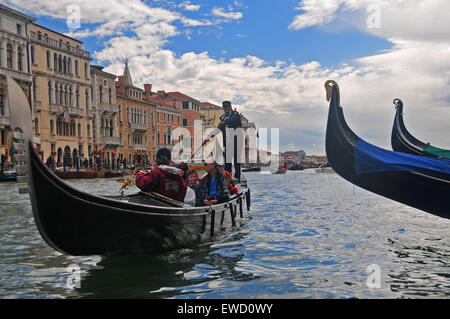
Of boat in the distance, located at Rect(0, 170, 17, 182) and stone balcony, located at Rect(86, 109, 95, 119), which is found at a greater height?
stone balcony, located at Rect(86, 109, 95, 119)

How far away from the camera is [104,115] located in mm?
30594

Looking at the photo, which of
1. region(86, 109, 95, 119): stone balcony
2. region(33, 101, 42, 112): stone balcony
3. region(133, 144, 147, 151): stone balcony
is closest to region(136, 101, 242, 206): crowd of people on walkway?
region(33, 101, 42, 112): stone balcony

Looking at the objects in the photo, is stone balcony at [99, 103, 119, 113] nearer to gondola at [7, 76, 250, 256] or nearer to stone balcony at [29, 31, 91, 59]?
stone balcony at [29, 31, 91, 59]

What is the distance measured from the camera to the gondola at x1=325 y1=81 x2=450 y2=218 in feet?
16.0

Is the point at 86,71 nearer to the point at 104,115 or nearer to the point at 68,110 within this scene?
the point at 104,115

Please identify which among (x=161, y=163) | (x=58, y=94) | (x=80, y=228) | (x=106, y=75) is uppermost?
(x=106, y=75)

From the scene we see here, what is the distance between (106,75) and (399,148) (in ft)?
87.7

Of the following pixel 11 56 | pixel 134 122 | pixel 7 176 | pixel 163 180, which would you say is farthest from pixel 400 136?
pixel 134 122

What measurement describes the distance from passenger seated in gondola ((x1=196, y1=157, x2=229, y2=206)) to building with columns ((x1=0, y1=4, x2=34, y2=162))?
58.2 ft

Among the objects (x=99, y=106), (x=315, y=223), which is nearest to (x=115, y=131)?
(x=99, y=106)

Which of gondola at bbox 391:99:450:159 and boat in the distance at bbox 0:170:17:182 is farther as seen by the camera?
boat in the distance at bbox 0:170:17:182

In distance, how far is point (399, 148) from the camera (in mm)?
6965

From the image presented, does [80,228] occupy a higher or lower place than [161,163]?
lower
